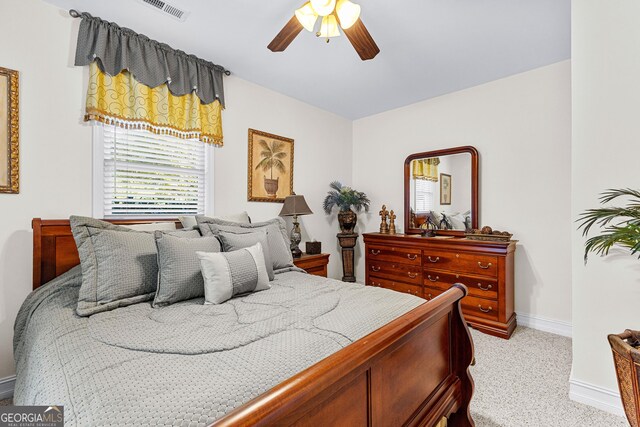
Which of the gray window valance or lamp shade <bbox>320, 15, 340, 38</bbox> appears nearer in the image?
lamp shade <bbox>320, 15, 340, 38</bbox>

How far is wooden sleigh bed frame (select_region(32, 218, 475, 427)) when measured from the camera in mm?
725

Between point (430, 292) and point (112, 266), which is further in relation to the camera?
point (430, 292)

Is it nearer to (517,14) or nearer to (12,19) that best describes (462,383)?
(517,14)

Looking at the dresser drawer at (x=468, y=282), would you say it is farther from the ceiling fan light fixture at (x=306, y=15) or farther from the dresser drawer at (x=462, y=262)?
the ceiling fan light fixture at (x=306, y=15)

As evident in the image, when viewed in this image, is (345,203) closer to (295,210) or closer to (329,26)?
(295,210)

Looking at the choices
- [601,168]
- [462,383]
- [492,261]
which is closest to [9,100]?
[462,383]

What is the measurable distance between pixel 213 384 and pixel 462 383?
139cm

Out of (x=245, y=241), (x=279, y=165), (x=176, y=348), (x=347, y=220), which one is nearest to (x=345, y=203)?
(x=347, y=220)

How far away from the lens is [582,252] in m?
1.88

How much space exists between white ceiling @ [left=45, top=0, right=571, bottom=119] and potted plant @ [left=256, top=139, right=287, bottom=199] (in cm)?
→ 63

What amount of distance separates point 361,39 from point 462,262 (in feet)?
7.55

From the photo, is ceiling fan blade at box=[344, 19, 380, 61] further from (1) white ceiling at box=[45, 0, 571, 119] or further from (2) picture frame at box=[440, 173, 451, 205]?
(2) picture frame at box=[440, 173, 451, 205]

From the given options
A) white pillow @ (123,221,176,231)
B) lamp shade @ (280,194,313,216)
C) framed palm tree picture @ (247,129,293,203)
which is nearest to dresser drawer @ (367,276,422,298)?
lamp shade @ (280,194,313,216)

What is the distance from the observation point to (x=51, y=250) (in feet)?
6.55
